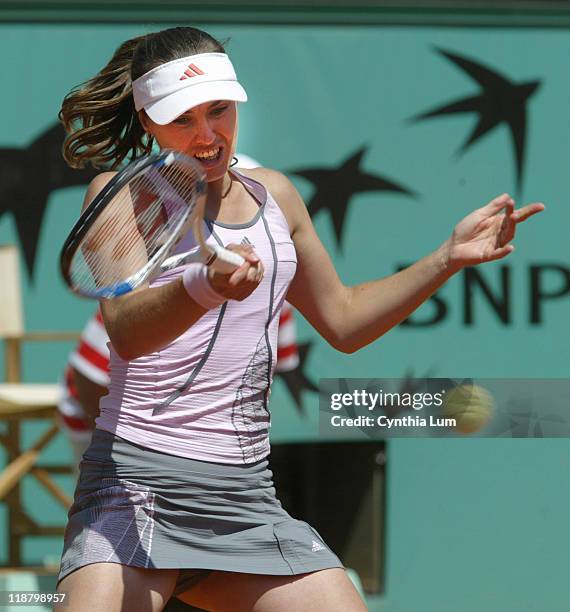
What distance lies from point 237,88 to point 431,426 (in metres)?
1.21

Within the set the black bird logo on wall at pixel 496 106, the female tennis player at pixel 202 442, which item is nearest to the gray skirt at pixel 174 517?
the female tennis player at pixel 202 442

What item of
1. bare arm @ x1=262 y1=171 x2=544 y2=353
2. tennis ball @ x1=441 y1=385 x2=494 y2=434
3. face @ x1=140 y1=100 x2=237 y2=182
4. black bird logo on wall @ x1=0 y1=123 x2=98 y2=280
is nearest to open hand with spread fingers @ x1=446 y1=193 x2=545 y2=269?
bare arm @ x1=262 y1=171 x2=544 y2=353

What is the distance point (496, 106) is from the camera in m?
3.97

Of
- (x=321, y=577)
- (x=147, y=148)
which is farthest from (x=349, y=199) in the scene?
(x=321, y=577)

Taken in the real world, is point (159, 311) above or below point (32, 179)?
below

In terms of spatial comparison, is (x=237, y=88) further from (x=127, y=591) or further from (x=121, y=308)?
(x=127, y=591)

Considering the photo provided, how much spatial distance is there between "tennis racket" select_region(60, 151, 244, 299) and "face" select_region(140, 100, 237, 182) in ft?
0.41

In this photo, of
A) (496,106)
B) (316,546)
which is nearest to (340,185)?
(496,106)

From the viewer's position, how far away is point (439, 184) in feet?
13.1

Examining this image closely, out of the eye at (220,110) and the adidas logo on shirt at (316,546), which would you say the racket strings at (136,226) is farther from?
the adidas logo on shirt at (316,546)

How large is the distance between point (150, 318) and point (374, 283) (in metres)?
0.60

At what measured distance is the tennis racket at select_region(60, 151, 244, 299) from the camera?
1.91 m

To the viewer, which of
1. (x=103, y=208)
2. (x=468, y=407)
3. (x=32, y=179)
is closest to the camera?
(x=103, y=208)

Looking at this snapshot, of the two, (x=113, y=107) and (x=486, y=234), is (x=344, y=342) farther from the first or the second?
(x=113, y=107)
